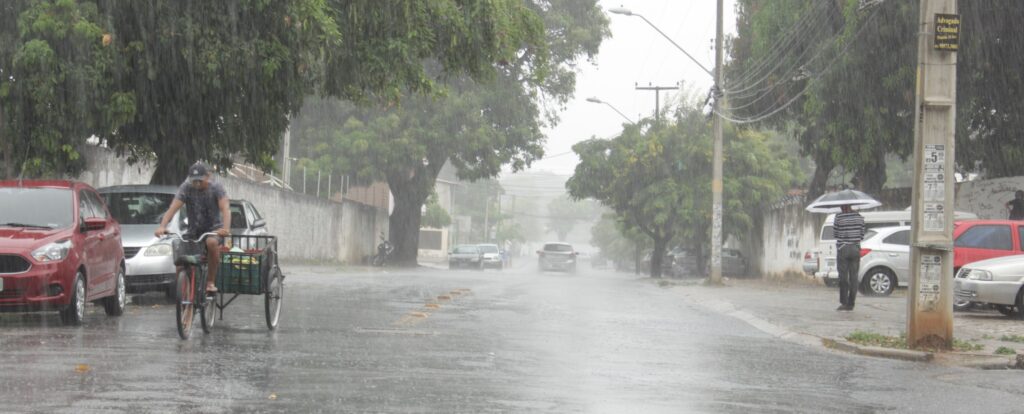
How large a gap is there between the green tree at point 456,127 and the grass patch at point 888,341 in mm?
31271

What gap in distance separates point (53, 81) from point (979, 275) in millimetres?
13372

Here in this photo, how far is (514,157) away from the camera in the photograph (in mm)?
50594

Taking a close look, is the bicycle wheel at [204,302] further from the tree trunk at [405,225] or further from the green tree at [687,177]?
the tree trunk at [405,225]

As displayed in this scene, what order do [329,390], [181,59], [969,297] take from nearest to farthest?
[329,390], [181,59], [969,297]

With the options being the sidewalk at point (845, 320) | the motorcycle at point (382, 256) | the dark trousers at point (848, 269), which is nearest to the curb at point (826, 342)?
the sidewalk at point (845, 320)

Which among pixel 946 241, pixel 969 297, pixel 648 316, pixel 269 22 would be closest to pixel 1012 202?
pixel 969 297

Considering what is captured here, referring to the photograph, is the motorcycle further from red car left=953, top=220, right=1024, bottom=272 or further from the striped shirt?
the striped shirt

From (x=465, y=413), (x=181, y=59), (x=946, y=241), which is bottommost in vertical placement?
(x=465, y=413)

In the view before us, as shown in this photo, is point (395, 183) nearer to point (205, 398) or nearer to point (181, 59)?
point (181, 59)

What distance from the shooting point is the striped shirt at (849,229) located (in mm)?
18594

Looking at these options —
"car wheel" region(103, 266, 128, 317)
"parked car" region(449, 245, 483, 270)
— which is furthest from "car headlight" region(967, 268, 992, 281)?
"parked car" region(449, 245, 483, 270)

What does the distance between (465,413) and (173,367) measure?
280cm

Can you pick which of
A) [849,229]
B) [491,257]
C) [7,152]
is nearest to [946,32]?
[849,229]

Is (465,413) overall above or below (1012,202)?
below
